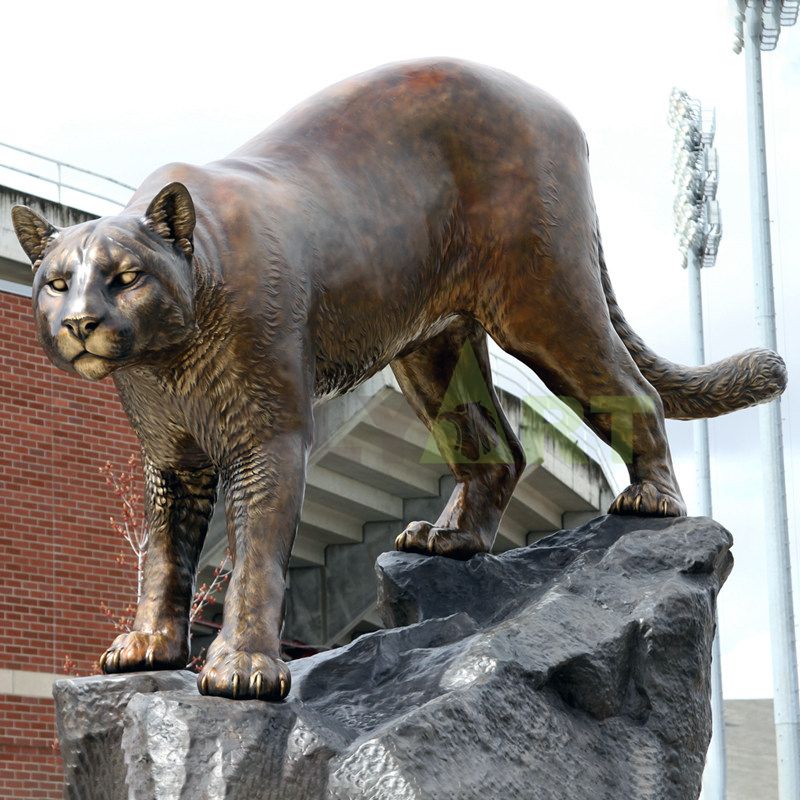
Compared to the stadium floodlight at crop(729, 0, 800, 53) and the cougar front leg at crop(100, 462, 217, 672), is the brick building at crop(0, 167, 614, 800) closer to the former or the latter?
the stadium floodlight at crop(729, 0, 800, 53)

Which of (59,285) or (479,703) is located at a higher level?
(59,285)

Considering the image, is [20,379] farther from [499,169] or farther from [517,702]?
[517,702]

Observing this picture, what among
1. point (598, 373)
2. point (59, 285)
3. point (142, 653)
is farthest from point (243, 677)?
point (598, 373)

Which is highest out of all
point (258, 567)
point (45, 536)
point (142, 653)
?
point (45, 536)

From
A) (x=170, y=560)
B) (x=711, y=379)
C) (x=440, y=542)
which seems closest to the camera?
→ (x=170, y=560)

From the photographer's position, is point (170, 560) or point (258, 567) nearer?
point (258, 567)

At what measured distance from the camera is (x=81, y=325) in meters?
3.65

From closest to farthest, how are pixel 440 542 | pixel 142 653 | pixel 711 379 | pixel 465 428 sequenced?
pixel 142 653 → pixel 440 542 → pixel 465 428 → pixel 711 379

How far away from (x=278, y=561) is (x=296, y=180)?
121 centimetres

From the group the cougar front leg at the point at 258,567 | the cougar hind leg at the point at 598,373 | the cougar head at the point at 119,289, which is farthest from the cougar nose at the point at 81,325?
the cougar hind leg at the point at 598,373

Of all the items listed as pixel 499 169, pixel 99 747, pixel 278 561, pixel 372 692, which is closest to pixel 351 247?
pixel 499 169

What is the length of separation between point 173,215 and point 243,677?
4.06 feet

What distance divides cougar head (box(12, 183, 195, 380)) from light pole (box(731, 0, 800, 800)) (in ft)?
28.4

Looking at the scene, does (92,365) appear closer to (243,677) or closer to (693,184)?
(243,677)
